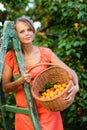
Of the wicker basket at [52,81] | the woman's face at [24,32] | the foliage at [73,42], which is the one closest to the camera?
the wicker basket at [52,81]

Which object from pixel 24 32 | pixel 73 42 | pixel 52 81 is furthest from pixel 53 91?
pixel 73 42

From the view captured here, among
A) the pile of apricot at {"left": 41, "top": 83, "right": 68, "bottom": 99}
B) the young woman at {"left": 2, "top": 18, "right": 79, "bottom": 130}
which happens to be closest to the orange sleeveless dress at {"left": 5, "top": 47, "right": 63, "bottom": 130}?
the young woman at {"left": 2, "top": 18, "right": 79, "bottom": 130}

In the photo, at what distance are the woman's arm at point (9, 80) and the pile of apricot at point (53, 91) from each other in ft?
0.57

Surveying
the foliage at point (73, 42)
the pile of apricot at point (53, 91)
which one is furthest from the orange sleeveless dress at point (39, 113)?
the foliage at point (73, 42)

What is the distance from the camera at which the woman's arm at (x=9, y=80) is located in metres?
2.75

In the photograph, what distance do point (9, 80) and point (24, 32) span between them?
0.37 metres

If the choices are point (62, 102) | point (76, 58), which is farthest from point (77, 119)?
point (62, 102)

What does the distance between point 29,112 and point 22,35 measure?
538 millimetres

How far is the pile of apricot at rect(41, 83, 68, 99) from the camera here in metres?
2.75

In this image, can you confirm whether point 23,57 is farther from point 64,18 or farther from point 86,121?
point 64,18

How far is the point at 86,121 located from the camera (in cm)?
408

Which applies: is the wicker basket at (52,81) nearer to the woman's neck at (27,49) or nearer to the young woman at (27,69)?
the young woman at (27,69)

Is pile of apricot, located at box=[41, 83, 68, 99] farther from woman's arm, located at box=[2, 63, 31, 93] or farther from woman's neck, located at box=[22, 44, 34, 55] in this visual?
woman's neck, located at box=[22, 44, 34, 55]

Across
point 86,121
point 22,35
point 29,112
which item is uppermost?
point 22,35
